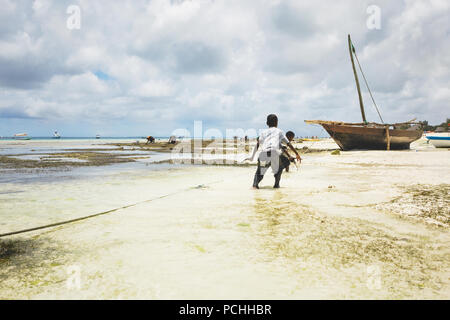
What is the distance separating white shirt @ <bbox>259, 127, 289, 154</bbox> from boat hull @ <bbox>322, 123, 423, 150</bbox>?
1532cm

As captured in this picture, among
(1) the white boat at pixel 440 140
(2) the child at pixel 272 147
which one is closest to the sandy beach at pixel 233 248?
(2) the child at pixel 272 147

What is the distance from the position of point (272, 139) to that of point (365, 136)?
16.8 m

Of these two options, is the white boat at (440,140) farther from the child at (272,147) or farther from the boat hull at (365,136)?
the child at (272,147)

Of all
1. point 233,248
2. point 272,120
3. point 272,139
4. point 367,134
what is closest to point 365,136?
point 367,134

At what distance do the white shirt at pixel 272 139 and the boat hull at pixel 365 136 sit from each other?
1532 cm

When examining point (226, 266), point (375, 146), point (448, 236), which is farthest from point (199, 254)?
point (375, 146)

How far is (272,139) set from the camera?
6.10 meters

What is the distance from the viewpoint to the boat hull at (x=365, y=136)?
19.7 m

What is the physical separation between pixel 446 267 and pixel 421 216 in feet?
5.68

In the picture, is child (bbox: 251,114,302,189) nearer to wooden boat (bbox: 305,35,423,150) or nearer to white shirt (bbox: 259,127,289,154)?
white shirt (bbox: 259,127,289,154)

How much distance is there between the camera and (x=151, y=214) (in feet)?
13.2

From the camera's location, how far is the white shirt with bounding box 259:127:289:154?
6051 mm

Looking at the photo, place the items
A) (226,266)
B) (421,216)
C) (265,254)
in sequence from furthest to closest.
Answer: (421,216), (265,254), (226,266)
